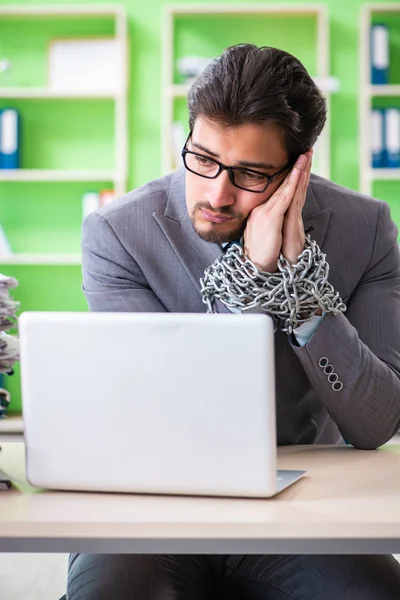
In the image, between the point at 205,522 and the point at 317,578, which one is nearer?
the point at 205,522

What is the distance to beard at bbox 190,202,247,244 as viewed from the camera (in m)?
1.54

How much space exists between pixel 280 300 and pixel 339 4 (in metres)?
3.44

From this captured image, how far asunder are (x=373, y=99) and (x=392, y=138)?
323 millimetres

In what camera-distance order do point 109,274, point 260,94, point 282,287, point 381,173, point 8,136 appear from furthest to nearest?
point 8,136
point 381,173
point 109,274
point 260,94
point 282,287

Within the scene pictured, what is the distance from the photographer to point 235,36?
4414 mm

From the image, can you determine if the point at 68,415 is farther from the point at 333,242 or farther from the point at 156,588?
the point at 333,242

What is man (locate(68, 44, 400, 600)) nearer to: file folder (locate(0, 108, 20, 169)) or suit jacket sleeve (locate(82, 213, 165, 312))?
suit jacket sleeve (locate(82, 213, 165, 312))

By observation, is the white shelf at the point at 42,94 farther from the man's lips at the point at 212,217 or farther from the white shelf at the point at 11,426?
the man's lips at the point at 212,217

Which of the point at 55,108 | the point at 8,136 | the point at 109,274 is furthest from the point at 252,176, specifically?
the point at 55,108

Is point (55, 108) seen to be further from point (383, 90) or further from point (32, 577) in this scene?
point (32, 577)

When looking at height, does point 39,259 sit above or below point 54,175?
below

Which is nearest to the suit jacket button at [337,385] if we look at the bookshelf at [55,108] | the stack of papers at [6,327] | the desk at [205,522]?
the desk at [205,522]

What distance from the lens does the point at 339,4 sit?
173 inches

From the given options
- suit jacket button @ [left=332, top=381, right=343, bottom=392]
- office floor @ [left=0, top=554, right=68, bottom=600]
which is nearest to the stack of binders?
office floor @ [left=0, top=554, right=68, bottom=600]
